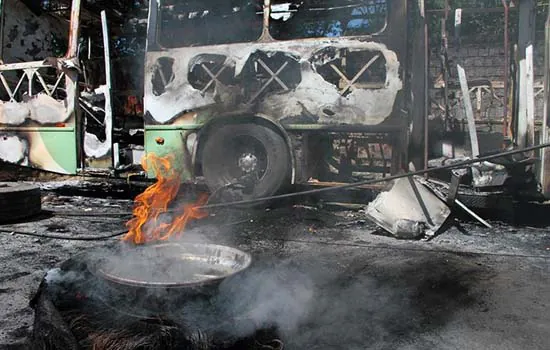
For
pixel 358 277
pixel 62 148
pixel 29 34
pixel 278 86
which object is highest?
pixel 29 34

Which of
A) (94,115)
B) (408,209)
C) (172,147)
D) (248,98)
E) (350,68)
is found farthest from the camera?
(94,115)

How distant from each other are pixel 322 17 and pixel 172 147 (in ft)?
7.86

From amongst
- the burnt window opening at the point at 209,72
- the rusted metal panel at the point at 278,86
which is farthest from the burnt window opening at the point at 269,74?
the burnt window opening at the point at 209,72

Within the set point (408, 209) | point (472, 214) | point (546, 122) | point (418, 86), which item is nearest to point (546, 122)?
point (546, 122)

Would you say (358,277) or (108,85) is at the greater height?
(108,85)

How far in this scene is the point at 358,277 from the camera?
326cm

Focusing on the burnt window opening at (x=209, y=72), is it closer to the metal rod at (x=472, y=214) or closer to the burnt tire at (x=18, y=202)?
the burnt tire at (x=18, y=202)

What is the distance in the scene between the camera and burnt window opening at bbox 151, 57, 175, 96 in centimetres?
564

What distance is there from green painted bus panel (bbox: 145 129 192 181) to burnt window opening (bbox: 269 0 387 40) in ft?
5.56

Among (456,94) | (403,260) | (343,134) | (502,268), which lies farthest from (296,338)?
(456,94)

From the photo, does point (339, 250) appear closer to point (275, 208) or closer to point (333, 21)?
point (275, 208)

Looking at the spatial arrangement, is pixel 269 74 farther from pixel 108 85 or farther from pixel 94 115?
pixel 94 115

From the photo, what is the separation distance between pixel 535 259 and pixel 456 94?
6192 mm

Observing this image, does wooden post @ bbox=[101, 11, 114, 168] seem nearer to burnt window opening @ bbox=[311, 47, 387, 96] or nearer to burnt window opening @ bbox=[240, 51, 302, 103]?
burnt window opening @ bbox=[240, 51, 302, 103]
